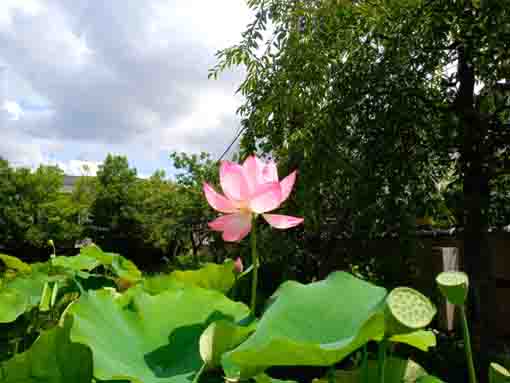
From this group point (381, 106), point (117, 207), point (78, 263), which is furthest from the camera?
point (117, 207)

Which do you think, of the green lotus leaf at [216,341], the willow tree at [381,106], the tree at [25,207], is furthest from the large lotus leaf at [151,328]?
the tree at [25,207]

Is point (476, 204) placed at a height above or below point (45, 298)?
above

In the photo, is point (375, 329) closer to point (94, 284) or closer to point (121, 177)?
point (94, 284)

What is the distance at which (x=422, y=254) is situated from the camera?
7.57ft

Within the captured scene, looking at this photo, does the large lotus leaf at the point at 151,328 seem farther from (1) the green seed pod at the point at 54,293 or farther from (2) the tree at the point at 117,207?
(2) the tree at the point at 117,207

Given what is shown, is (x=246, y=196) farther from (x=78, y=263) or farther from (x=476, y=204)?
(x=476, y=204)

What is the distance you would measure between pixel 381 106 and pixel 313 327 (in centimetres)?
188

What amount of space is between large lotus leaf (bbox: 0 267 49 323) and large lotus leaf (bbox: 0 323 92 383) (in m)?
0.31

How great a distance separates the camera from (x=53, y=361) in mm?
298

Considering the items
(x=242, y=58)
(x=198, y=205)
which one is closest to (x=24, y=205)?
(x=198, y=205)

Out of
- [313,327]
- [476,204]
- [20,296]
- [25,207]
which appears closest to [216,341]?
[313,327]

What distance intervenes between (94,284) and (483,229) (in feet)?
6.67

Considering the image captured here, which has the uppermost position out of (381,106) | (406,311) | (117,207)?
(381,106)

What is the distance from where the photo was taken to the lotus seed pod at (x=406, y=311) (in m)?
0.22
